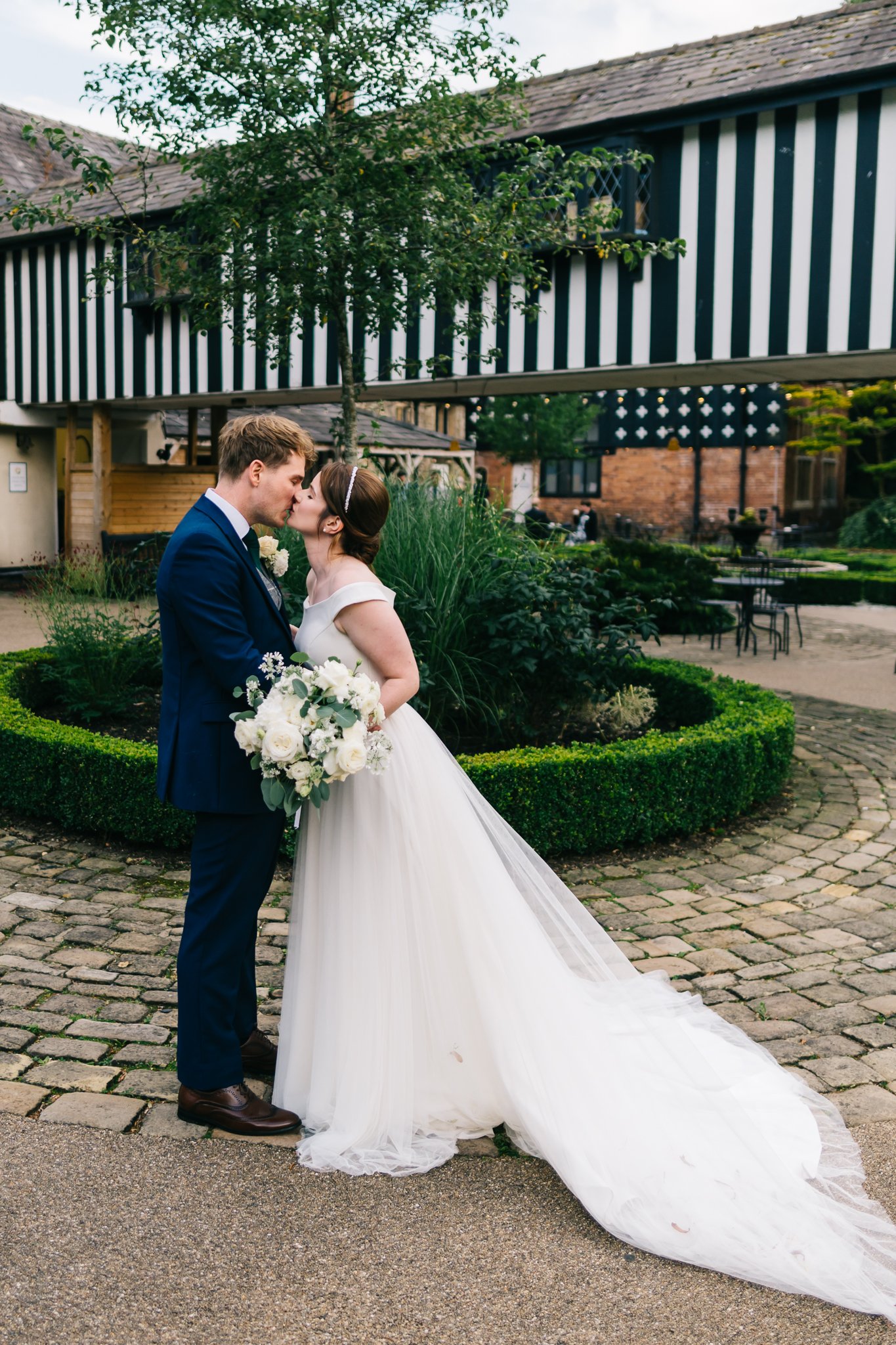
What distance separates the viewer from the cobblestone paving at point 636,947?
10.4ft

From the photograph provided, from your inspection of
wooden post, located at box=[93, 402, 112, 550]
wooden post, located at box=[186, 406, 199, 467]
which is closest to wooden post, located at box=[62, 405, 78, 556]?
wooden post, located at box=[93, 402, 112, 550]

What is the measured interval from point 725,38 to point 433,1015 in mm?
10756

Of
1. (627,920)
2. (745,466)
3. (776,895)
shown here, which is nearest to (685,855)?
(776,895)

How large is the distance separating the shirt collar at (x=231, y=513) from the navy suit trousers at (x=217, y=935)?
71 cm

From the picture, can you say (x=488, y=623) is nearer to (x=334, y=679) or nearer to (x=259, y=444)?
(x=259, y=444)

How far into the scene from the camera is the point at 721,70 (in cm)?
1016

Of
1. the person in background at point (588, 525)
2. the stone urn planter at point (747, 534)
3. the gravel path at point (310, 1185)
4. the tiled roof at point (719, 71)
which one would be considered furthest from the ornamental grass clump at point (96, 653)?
the person in background at point (588, 525)

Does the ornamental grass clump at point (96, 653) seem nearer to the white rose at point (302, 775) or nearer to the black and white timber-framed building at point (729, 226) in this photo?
the black and white timber-framed building at point (729, 226)

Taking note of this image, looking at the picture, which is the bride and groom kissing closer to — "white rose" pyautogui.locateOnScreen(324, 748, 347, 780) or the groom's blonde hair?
the groom's blonde hair

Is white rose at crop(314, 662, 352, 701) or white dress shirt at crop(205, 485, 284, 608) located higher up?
white dress shirt at crop(205, 485, 284, 608)

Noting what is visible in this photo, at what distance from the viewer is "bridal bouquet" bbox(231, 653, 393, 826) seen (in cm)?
254

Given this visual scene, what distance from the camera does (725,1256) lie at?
7.73ft

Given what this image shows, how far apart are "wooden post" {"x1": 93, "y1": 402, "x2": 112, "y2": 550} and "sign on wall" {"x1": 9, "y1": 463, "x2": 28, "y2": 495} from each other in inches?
67.9

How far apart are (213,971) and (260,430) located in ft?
4.44
